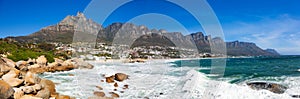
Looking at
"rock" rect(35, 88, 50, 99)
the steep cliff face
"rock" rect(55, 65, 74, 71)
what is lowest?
"rock" rect(35, 88, 50, 99)

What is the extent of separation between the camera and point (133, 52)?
125250 mm

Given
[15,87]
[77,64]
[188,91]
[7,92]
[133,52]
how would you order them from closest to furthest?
[7,92]
[15,87]
[188,91]
[77,64]
[133,52]

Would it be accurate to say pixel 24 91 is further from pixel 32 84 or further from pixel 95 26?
pixel 95 26

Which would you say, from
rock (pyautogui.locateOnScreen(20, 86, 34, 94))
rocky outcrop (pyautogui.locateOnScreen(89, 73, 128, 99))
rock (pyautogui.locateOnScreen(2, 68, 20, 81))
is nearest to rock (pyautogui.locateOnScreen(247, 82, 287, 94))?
rocky outcrop (pyautogui.locateOnScreen(89, 73, 128, 99))

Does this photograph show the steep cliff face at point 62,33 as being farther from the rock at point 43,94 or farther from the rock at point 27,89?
→ the rock at point 27,89

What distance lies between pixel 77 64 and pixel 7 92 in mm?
30030

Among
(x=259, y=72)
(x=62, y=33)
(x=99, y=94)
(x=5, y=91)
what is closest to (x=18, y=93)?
(x=5, y=91)

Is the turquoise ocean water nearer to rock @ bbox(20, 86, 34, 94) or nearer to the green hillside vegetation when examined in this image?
rock @ bbox(20, 86, 34, 94)

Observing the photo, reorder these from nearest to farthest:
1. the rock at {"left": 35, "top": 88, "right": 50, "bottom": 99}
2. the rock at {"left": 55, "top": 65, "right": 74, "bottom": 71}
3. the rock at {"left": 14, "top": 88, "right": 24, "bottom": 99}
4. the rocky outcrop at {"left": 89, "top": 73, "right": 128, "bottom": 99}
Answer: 1. the rock at {"left": 14, "top": 88, "right": 24, "bottom": 99}
2. the rock at {"left": 35, "top": 88, "right": 50, "bottom": 99}
3. the rocky outcrop at {"left": 89, "top": 73, "right": 128, "bottom": 99}
4. the rock at {"left": 55, "top": 65, "right": 74, "bottom": 71}

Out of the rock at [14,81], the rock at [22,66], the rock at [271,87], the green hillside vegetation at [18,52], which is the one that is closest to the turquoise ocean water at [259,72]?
the rock at [271,87]

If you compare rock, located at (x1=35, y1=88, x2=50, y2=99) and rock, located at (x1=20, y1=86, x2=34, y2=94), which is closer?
rock, located at (x1=20, y1=86, x2=34, y2=94)

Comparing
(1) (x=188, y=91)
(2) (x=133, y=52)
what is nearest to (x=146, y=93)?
(1) (x=188, y=91)

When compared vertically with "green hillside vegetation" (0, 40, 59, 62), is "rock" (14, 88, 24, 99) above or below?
below

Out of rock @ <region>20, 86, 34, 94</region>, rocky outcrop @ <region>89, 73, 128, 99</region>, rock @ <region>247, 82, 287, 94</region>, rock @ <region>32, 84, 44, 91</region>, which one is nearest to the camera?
rock @ <region>20, 86, 34, 94</region>
